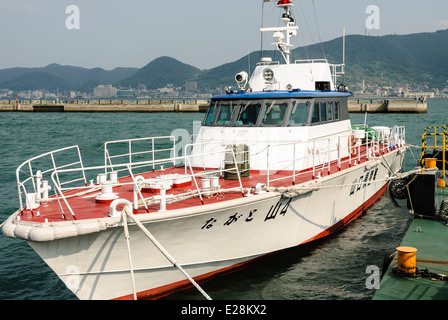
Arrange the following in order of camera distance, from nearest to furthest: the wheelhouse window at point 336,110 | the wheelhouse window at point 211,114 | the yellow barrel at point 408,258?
1. the yellow barrel at point 408,258
2. the wheelhouse window at point 211,114
3. the wheelhouse window at point 336,110

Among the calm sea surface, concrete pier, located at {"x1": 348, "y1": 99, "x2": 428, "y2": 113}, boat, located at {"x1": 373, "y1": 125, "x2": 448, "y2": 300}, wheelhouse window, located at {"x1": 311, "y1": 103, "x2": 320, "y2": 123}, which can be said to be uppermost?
concrete pier, located at {"x1": 348, "y1": 99, "x2": 428, "y2": 113}

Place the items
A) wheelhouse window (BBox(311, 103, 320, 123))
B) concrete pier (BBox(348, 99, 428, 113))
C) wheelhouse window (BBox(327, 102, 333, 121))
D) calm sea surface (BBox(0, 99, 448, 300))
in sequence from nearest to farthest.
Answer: calm sea surface (BBox(0, 99, 448, 300)), wheelhouse window (BBox(311, 103, 320, 123)), wheelhouse window (BBox(327, 102, 333, 121)), concrete pier (BBox(348, 99, 428, 113))

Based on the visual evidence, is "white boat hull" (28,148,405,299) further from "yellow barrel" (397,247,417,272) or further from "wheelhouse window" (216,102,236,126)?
"wheelhouse window" (216,102,236,126)

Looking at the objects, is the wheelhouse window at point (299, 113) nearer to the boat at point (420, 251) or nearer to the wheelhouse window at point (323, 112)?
the wheelhouse window at point (323, 112)

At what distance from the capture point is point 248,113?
11414mm

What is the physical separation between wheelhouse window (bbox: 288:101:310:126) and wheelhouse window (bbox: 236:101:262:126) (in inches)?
35.7

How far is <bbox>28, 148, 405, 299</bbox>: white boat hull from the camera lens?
698 cm

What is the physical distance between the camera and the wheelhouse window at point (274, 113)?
11188mm

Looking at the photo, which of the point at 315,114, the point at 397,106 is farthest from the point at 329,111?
the point at 397,106

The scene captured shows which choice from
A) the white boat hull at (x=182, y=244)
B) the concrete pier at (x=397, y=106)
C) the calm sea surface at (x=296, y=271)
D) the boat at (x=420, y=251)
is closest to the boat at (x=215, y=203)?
the white boat hull at (x=182, y=244)

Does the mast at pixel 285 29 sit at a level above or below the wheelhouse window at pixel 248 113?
above

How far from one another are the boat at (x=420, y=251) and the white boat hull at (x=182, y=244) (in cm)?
226

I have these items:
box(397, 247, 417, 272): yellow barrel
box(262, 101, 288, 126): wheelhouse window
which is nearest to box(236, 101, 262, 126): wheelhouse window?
box(262, 101, 288, 126): wheelhouse window
